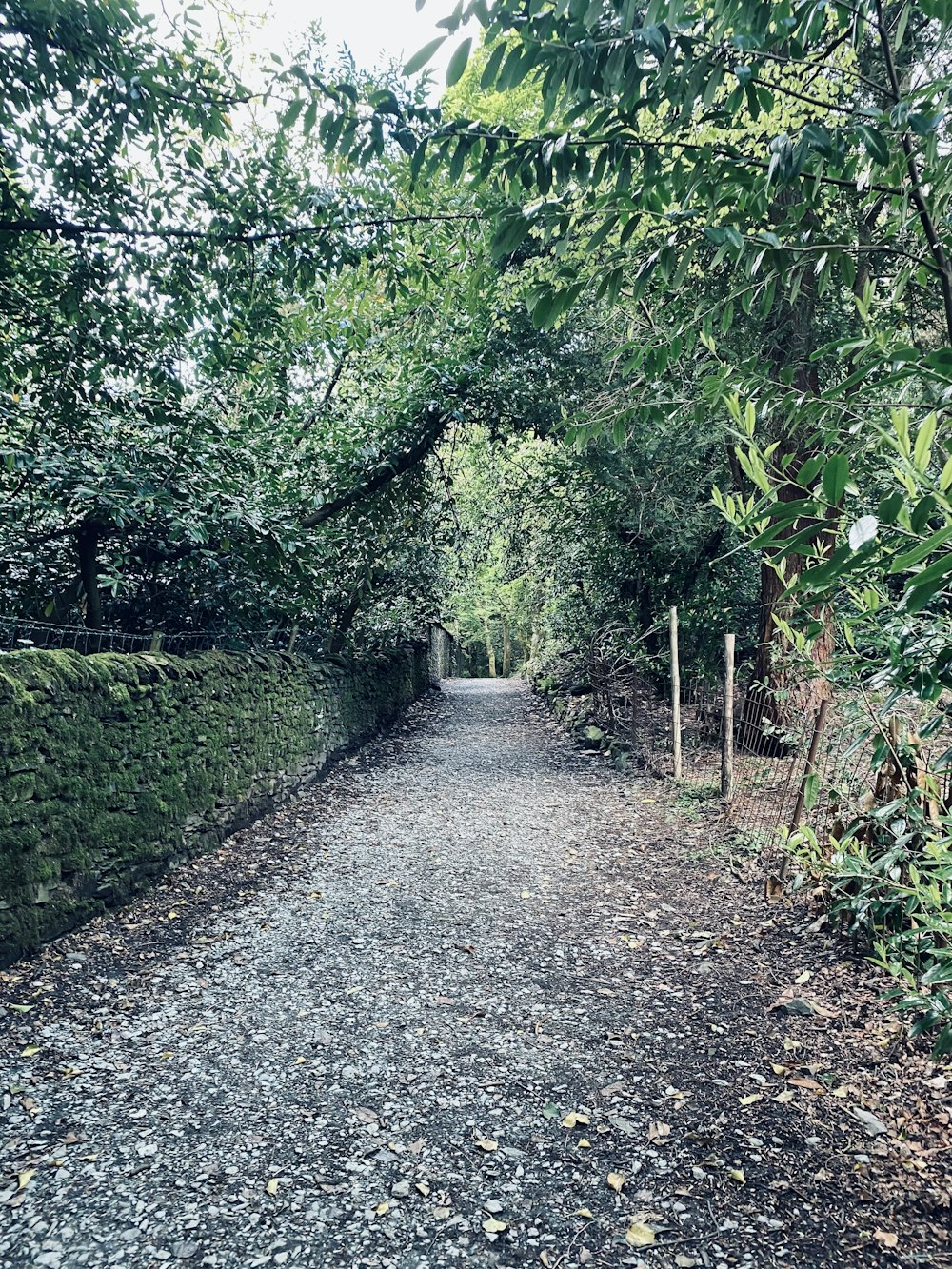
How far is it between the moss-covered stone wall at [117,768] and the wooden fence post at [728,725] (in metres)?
4.66

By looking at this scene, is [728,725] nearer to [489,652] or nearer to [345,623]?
[345,623]

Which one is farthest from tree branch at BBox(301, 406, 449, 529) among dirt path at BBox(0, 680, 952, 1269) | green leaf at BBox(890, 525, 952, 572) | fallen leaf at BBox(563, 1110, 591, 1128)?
green leaf at BBox(890, 525, 952, 572)

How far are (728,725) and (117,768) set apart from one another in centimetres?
506

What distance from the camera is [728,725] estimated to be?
6.61 metres

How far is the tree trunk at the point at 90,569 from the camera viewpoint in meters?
6.76

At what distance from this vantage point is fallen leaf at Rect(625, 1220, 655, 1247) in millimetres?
2258

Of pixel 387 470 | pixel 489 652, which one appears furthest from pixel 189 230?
pixel 489 652

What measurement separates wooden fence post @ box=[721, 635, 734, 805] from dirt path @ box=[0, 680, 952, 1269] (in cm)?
142

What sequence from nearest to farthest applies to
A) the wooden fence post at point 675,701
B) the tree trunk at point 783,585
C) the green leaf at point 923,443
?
1. the green leaf at point 923,443
2. the tree trunk at point 783,585
3. the wooden fence post at point 675,701

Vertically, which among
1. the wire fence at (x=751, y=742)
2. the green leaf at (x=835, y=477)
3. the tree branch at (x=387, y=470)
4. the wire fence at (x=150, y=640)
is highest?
the tree branch at (x=387, y=470)

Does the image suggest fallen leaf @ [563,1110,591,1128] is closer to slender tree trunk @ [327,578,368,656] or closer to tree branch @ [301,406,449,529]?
tree branch @ [301,406,449,529]

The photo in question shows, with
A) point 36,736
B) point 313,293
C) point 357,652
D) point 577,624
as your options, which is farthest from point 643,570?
point 36,736

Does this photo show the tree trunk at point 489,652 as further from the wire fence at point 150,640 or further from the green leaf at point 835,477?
the green leaf at point 835,477

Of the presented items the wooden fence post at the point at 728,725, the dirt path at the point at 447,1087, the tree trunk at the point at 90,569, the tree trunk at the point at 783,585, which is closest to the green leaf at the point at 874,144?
the dirt path at the point at 447,1087
